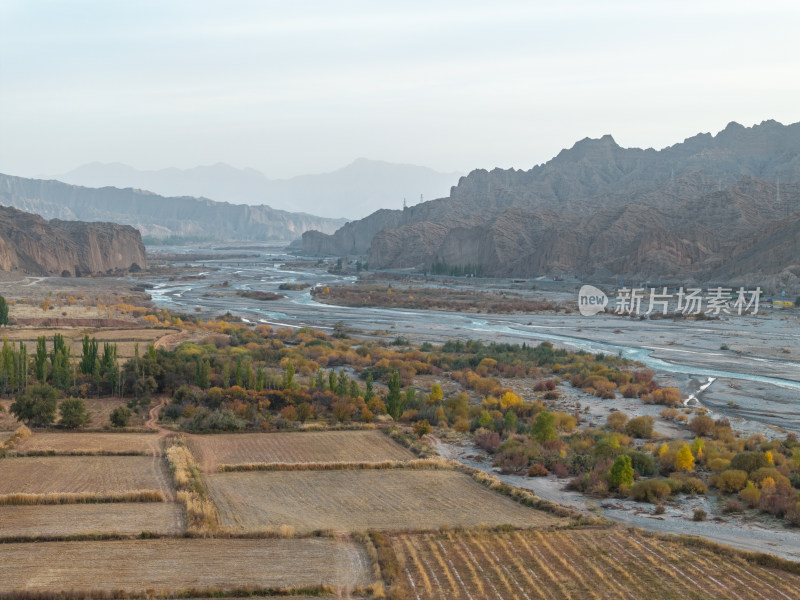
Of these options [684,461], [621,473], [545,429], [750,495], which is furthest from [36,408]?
[750,495]

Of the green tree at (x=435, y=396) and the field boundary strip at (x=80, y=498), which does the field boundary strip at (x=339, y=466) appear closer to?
the field boundary strip at (x=80, y=498)

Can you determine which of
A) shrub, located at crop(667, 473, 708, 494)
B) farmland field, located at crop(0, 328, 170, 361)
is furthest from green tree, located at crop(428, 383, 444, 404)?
farmland field, located at crop(0, 328, 170, 361)

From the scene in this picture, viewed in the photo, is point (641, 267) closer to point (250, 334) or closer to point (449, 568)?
point (250, 334)

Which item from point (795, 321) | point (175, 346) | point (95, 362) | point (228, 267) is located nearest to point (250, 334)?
point (175, 346)

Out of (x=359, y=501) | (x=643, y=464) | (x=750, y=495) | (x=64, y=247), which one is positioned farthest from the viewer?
(x=64, y=247)

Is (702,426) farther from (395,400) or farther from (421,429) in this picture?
(395,400)

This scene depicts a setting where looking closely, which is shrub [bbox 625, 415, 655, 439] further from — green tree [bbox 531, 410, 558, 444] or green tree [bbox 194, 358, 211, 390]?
green tree [bbox 194, 358, 211, 390]
